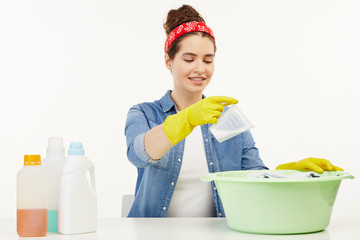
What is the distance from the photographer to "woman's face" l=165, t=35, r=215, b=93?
5.81 ft

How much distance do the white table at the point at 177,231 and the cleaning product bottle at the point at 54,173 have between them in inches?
1.6

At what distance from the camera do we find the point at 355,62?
3900 millimetres

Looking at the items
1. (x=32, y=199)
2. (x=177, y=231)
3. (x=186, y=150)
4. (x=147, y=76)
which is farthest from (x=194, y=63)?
(x=147, y=76)

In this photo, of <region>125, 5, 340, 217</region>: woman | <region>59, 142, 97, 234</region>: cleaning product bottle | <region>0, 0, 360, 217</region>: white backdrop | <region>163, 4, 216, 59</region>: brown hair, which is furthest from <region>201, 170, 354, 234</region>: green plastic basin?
<region>0, 0, 360, 217</region>: white backdrop

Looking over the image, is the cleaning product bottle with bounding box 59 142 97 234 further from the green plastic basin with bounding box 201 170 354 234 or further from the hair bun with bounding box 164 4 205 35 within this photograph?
the hair bun with bounding box 164 4 205 35

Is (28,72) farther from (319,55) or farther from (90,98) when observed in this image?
(319,55)

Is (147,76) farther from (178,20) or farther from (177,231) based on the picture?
(177,231)

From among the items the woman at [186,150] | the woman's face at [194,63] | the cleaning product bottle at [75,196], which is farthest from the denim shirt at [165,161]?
the cleaning product bottle at [75,196]

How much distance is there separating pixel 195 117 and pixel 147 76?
2.54 m

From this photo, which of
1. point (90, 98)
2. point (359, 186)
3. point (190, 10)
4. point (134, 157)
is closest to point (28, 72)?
Result: point (90, 98)

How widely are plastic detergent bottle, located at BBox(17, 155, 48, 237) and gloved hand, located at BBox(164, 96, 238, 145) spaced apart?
1.27 ft

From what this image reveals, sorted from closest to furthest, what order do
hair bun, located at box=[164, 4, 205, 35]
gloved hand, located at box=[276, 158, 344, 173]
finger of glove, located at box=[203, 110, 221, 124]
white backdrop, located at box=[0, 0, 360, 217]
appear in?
finger of glove, located at box=[203, 110, 221, 124] → gloved hand, located at box=[276, 158, 344, 173] → hair bun, located at box=[164, 4, 205, 35] → white backdrop, located at box=[0, 0, 360, 217]

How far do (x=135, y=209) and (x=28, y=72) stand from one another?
2.38 m

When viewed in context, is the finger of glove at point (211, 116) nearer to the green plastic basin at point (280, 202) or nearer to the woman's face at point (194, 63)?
the green plastic basin at point (280, 202)
